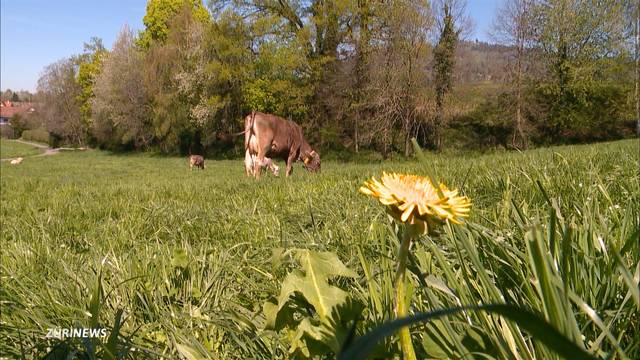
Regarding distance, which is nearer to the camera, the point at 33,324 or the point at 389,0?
the point at 33,324

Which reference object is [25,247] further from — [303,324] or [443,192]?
[443,192]

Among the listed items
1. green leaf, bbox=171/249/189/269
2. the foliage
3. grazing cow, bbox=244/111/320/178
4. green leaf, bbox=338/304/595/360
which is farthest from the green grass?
green leaf, bbox=338/304/595/360

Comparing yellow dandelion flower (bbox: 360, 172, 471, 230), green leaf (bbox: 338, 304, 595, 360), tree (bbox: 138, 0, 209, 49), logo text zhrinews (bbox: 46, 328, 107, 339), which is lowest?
logo text zhrinews (bbox: 46, 328, 107, 339)

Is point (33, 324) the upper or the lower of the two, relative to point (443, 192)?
lower

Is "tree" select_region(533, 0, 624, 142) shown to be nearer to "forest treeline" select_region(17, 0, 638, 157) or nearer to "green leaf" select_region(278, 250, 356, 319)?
"forest treeline" select_region(17, 0, 638, 157)

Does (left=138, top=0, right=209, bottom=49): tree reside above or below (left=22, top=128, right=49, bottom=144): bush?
above

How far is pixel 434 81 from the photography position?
32188 mm

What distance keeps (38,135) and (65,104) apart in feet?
59.7

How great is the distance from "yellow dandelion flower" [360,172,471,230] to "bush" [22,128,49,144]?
87.7 meters

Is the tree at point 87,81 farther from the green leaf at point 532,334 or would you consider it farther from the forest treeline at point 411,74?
the green leaf at point 532,334

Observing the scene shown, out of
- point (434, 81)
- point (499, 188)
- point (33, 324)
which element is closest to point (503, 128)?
point (434, 81)

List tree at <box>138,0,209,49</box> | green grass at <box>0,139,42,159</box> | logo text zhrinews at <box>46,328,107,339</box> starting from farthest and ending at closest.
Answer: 1. tree at <box>138,0,209,49</box>
2. green grass at <box>0,139,42,159</box>
3. logo text zhrinews at <box>46,328,107,339</box>

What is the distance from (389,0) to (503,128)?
13.7m

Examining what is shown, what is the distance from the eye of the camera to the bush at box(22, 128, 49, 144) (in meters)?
76.1
